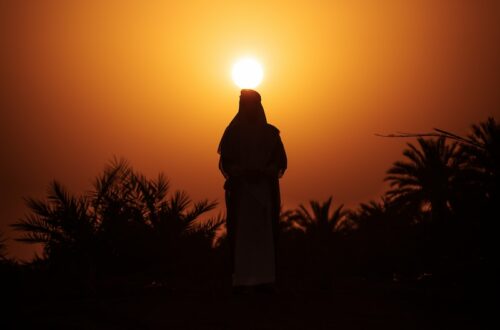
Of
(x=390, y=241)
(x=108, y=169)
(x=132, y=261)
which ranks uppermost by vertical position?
(x=390, y=241)

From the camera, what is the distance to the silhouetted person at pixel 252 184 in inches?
403

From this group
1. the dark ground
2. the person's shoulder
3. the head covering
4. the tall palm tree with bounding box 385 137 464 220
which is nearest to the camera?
the dark ground

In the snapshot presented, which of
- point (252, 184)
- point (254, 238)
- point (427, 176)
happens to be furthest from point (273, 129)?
point (427, 176)

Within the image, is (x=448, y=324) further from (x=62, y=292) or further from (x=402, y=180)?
(x=402, y=180)

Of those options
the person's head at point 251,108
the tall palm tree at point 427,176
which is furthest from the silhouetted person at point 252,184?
the tall palm tree at point 427,176

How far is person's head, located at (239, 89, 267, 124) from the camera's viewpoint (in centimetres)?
1023

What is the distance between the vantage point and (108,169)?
14.5 meters

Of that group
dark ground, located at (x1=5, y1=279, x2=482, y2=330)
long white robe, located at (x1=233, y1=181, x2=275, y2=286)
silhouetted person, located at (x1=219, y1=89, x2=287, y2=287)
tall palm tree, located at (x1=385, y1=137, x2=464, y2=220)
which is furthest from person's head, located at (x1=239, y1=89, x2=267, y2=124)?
tall palm tree, located at (x1=385, y1=137, x2=464, y2=220)

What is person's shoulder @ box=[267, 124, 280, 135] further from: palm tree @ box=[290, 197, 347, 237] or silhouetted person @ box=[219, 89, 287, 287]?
palm tree @ box=[290, 197, 347, 237]

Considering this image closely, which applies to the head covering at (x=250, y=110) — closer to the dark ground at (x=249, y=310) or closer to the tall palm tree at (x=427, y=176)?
the dark ground at (x=249, y=310)

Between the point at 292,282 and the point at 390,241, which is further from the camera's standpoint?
the point at 390,241

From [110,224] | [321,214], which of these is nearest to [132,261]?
[110,224]

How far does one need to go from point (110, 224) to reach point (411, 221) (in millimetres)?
24686

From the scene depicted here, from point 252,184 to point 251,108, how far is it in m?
1.09
